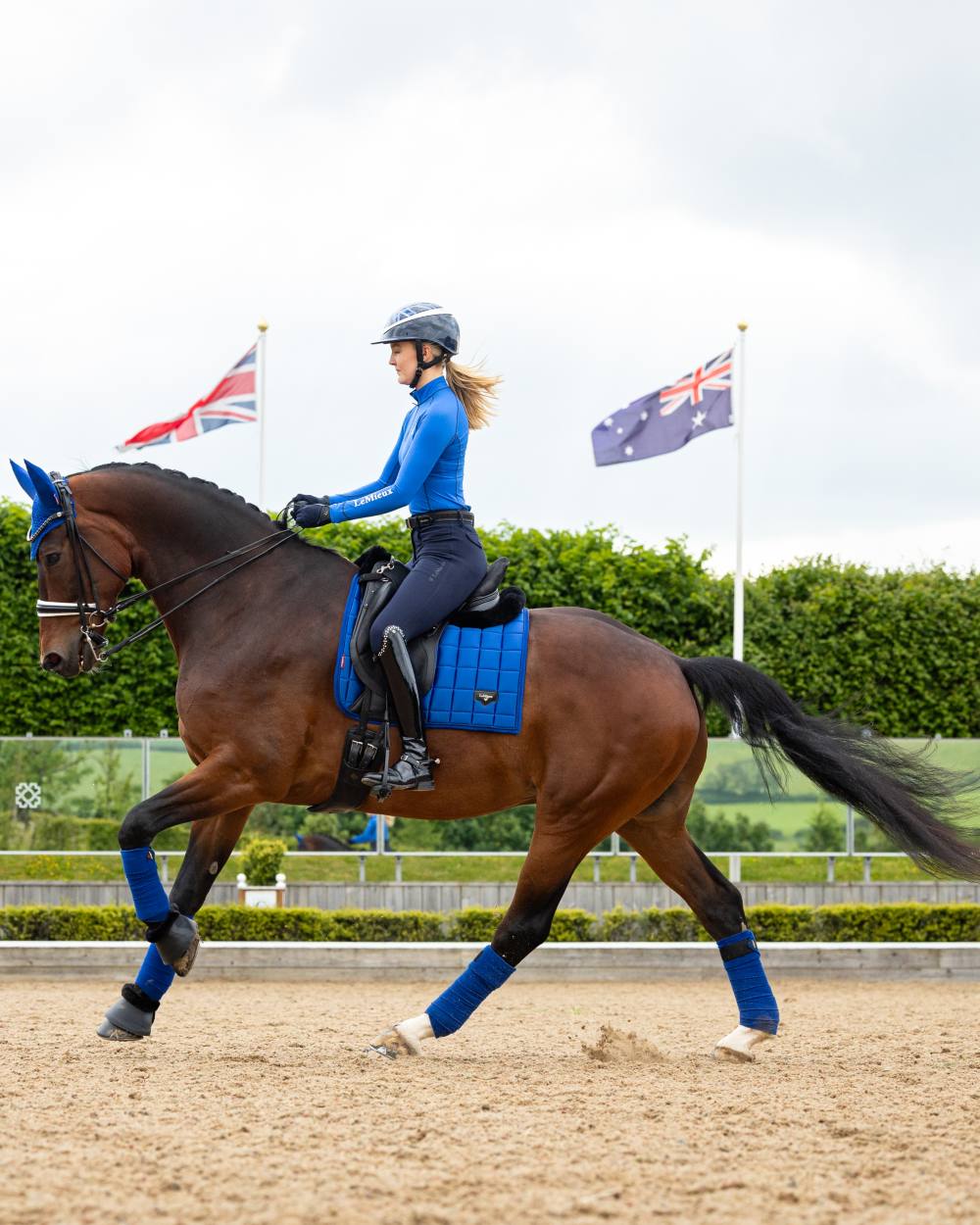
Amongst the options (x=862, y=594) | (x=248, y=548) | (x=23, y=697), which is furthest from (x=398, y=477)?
(x=862, y=594)

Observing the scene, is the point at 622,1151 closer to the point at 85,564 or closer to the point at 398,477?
the point at 398,477

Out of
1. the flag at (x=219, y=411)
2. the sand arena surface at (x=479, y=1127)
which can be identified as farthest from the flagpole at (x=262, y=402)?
the sand arena surface at (x=479, y=1127)

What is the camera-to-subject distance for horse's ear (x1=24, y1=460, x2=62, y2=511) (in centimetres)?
671

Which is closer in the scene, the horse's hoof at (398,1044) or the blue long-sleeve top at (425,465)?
the horse's hoof at (398,1044)

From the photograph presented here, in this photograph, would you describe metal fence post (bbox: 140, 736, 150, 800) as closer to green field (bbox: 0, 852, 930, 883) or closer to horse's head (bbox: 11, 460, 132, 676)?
green field (bbox: 0, 852, 930, 883)

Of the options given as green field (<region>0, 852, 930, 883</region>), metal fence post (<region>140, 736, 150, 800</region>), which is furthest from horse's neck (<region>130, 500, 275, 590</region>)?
metal fence post (<region>140, 736, 150, 800</region>)

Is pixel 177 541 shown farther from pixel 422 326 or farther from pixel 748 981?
pixel 748 981

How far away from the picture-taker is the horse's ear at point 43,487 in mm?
6711

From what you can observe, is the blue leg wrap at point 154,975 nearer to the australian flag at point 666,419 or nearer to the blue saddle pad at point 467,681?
the blue saddle pad at point 467,681

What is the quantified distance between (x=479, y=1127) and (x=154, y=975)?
8.50 ft

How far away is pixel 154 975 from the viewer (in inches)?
273

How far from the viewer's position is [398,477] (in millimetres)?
6812

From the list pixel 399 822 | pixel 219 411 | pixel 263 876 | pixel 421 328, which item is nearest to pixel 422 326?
pixel 421 328

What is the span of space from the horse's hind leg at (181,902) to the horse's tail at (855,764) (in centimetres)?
236
